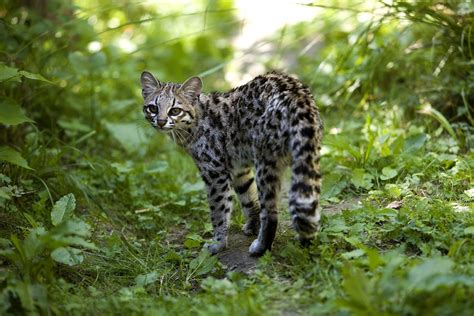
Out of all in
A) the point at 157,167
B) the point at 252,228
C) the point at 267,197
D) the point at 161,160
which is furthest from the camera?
the point at 161,160

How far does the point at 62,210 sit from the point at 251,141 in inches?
64.6

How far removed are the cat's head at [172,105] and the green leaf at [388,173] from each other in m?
1.91

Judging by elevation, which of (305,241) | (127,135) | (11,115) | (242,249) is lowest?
(127,135)

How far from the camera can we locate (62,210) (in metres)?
4.80

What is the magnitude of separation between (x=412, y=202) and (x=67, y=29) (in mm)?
5704

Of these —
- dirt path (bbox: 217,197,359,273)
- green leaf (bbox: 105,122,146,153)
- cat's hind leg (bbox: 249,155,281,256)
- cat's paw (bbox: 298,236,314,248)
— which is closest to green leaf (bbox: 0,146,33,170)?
dirt path (bbox: 217,197,359,273)

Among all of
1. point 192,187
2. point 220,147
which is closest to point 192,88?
point 220,147

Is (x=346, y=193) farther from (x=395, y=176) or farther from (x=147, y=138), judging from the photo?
(x=147, y=138)

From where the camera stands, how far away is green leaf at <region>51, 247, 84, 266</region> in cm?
416

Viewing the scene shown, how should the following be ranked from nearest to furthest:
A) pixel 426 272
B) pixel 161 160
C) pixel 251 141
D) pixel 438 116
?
1. pixel 426 272
2. pixel 251 141
3. pixel 438 116
4. pixel 161 160

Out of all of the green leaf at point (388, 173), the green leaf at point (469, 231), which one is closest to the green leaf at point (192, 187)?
the green leaf at point (388, 173)

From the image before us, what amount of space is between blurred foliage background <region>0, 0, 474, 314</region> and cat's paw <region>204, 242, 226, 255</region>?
0.15m

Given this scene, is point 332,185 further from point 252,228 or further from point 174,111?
point 174,111

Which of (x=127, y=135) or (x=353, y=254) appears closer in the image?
(x=353, y=254)
